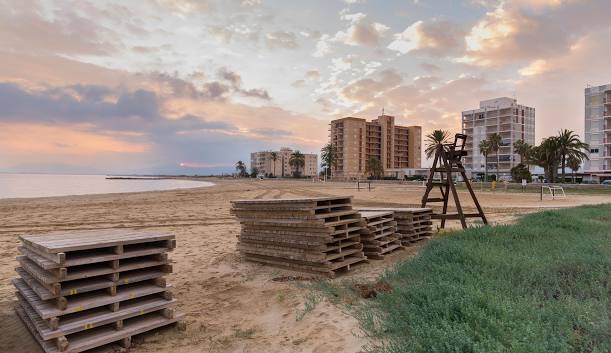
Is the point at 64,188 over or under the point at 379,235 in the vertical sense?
under

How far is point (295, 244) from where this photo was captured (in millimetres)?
8328

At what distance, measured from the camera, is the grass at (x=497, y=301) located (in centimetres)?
366

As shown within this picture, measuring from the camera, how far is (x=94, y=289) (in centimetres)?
475

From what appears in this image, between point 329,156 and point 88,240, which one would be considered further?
point 329,156

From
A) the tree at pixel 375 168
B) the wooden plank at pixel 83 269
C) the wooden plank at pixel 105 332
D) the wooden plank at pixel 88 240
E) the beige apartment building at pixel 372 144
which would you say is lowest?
the wooden plank at pixel 105 332

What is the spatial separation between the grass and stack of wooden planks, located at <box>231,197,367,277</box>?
4.90 ft

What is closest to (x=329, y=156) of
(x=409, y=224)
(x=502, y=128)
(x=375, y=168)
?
(x=375, y=168)

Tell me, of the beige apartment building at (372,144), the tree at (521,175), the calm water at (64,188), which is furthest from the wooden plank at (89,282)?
the beige apartment building at (372,144)

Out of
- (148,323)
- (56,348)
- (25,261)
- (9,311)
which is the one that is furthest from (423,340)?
(9,311)

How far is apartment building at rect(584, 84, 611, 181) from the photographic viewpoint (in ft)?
250

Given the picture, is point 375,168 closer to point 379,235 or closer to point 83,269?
point 379,235

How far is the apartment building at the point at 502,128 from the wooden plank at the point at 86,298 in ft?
402

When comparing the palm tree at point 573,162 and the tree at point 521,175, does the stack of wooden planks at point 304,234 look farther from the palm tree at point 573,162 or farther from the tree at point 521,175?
the tree at point 521,175

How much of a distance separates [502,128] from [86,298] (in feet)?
436
